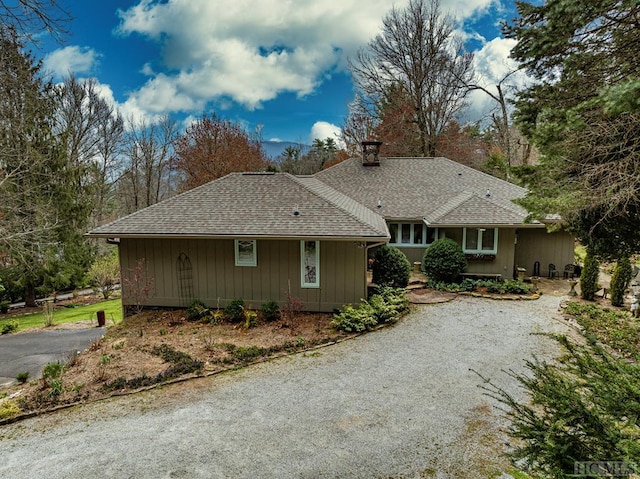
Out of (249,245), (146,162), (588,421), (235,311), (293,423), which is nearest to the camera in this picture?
(588,421)

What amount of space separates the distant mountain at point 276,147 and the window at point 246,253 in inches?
1078

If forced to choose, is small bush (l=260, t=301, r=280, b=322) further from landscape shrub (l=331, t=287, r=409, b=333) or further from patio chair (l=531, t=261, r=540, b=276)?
patio chair (l=531, t=261, r=540, b=276)

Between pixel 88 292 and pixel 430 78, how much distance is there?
86.0 ft

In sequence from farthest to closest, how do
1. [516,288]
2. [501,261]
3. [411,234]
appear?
[411,234]
[501,261]
[516,288]

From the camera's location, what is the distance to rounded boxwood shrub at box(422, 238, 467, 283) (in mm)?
12828

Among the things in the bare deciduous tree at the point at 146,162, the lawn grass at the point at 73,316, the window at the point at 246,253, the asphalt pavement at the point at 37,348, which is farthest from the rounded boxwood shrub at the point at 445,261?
the bare deciduous tree at the point at 146,162

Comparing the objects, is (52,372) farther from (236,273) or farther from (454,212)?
(454,212)

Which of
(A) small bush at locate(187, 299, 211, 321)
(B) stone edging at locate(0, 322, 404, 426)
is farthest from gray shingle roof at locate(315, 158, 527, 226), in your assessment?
(A) small bush at locate(187, 299, 211, 321)

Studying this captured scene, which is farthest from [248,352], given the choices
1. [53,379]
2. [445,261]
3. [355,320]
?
[445,261]

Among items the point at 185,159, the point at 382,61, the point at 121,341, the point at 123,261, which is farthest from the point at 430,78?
the point at 121,341

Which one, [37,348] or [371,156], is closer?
[37,348]

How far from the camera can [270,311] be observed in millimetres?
9789

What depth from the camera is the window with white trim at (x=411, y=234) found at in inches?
616

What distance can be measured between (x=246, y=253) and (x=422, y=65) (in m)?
21.3
